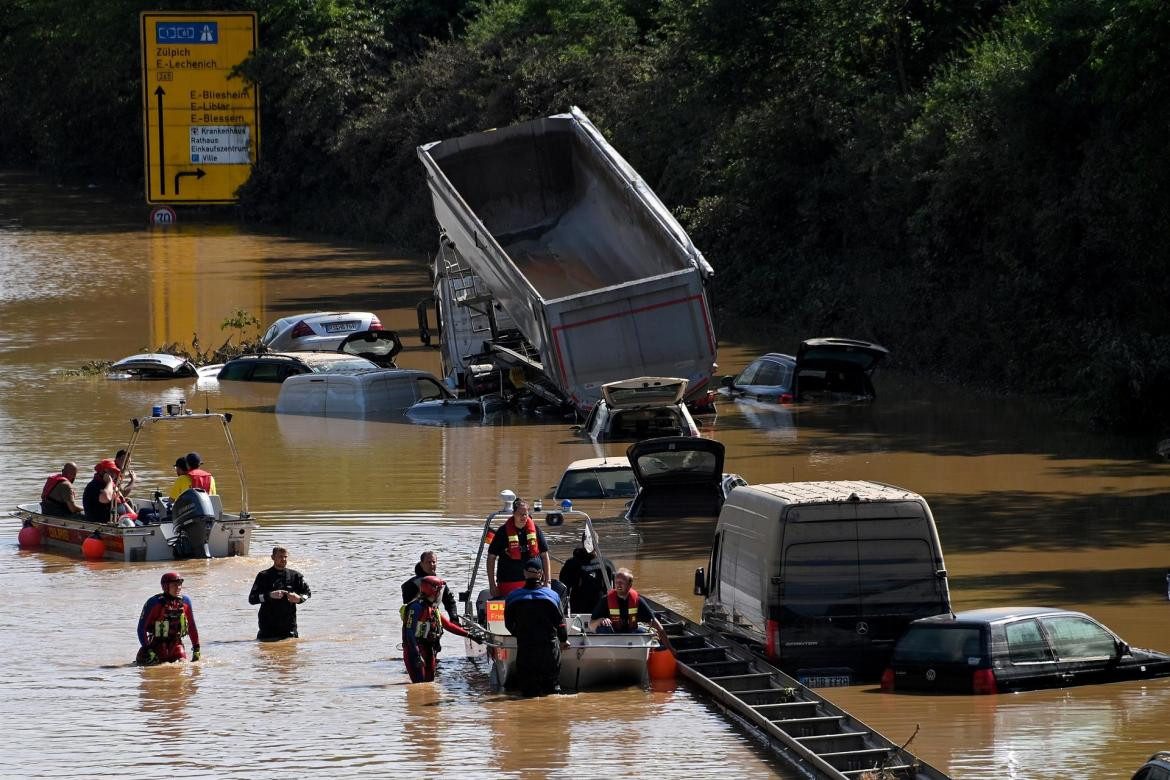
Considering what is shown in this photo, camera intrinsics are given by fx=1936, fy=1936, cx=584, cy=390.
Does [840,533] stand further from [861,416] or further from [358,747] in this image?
[861,416]

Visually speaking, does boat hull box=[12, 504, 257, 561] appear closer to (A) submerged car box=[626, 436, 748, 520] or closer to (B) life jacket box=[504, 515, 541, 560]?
(A) submerged car box=[626, 436, 748, 520]

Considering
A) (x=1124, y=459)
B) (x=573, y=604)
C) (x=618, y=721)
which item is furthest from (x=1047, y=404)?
(x=618, y=721)

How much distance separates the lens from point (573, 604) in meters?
17.4

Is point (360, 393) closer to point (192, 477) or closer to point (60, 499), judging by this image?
point (60, 499)

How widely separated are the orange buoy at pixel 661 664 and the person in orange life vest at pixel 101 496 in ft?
30.3

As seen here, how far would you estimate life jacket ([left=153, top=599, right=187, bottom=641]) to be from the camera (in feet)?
55.8

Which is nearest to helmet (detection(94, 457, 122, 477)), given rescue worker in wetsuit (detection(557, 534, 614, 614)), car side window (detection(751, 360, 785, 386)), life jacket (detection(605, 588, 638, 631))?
rescue worker in wetsuit (detection(557, 534, 614, 614))

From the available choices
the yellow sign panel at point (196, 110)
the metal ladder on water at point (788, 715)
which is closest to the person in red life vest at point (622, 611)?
the metal ladder on water at point (788, 715)

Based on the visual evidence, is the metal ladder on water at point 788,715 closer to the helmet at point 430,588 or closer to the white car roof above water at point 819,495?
the white car roof above water at point 819,495

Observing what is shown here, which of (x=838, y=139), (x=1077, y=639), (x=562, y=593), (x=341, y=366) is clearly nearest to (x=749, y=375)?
(x=341, y=366)

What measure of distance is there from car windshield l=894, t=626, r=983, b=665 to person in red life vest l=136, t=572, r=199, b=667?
6298 mm

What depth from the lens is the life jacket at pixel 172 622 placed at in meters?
17.0

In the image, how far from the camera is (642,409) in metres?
28.4

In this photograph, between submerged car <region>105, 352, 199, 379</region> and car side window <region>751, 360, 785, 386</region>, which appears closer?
car side window <region>751, 360, 785, 386</region>
